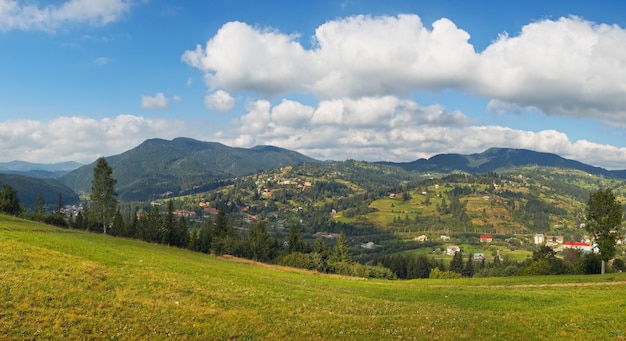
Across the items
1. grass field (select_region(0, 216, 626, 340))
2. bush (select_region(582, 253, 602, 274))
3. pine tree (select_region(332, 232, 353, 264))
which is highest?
grass field (select_region(0, 216, 626, 340))

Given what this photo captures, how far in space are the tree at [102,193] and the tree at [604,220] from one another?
10135cm

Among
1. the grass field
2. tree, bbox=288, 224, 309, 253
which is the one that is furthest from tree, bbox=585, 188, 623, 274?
tree, bbox=288, 224, 309, 253

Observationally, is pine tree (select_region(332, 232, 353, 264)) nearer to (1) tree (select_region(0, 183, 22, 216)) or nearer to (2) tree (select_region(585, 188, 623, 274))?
(2) tree (select_region(585, 188, 623, 274))

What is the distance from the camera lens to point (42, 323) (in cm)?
1588

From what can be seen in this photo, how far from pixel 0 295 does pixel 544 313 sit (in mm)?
32947

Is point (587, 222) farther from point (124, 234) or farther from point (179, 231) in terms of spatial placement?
point (124, 234)

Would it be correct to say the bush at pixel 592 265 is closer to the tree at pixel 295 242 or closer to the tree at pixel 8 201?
the tree at pixel 295 242

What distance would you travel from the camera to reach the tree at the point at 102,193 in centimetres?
8794

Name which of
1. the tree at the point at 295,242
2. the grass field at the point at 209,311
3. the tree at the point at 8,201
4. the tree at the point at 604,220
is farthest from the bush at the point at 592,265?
the tree at the point at 8,201

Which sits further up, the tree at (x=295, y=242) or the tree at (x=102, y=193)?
the tree at (x=102, y=193)

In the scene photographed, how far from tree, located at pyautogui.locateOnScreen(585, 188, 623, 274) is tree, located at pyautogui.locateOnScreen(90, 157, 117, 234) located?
→ 333 ft

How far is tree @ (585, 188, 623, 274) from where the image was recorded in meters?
64.6

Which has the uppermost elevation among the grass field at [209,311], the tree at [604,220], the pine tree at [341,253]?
the tree at [604,220]

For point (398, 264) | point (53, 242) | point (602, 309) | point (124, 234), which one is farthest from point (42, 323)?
point (398, 264)
